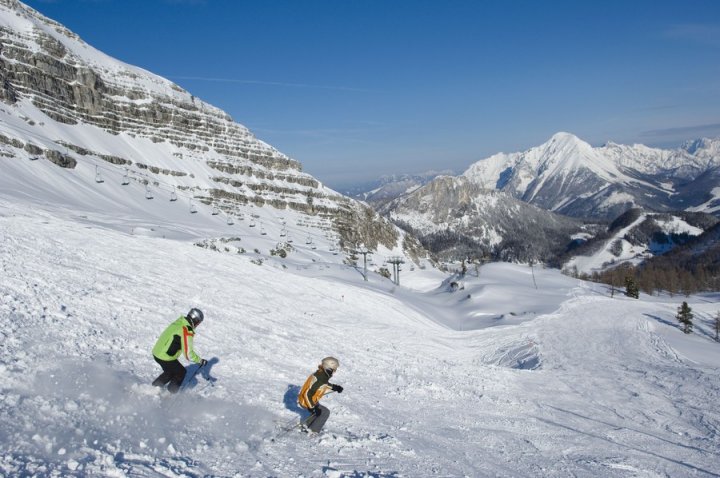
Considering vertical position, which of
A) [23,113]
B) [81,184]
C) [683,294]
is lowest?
[683,294]

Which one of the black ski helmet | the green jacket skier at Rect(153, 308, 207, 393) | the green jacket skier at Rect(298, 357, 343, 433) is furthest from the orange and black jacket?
the black ski helmet

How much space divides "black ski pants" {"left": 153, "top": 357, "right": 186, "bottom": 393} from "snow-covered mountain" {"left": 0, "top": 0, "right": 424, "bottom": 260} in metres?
63.0

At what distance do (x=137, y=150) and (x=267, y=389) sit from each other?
134724 mm

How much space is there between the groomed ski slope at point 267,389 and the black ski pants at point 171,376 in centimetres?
34

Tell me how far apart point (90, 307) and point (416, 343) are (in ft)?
62.5

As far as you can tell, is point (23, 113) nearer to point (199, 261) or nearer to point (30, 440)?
point (199, 261)

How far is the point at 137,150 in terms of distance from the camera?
425 feet

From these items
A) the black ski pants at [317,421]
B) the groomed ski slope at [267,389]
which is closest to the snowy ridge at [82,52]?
the groomed ski slope at [267,389]

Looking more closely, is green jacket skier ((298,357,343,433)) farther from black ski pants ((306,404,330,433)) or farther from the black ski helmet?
the black ski helmet

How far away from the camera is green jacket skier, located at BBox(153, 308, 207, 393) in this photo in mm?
11062

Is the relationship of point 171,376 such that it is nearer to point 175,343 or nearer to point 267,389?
point 175,343

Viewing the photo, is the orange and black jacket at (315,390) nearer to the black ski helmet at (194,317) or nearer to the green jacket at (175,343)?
the green jacket at (175,343)

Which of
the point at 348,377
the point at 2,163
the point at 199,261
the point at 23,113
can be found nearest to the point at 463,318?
the point at 199,261

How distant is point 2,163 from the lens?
6275 centimetres
